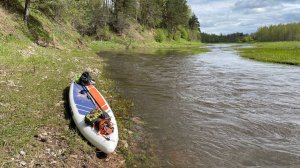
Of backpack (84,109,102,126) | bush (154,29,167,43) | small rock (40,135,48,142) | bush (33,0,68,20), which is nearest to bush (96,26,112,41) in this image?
bush (33,0,68,20)

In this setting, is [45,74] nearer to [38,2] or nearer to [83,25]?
[38,2]

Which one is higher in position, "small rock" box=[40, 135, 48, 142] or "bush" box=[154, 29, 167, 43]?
"bush" box=[154, 29, 167, 43]

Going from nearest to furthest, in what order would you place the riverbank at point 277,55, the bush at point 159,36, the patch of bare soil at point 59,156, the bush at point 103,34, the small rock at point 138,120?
the patch of bare soil at point 59,156 → the small rock at point 138,120 → the riverbank at point 277,55 → the bush at point 103,34 → the bush at point 159,36

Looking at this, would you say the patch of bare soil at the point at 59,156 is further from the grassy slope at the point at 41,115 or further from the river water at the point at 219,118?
the river water at the point at 219,118

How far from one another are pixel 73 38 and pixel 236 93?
24.1 m

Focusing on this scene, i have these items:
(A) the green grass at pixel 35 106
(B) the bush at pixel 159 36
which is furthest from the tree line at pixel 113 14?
(A) the green grass at pixel 35 106

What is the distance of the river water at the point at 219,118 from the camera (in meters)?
8.62

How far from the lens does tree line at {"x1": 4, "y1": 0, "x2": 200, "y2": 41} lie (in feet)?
109

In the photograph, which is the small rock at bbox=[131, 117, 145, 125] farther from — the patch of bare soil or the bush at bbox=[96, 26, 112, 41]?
the bush at bbox=[96, 26, 112, 41]

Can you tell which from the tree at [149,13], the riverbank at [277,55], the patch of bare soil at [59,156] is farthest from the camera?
the tree at [149,13]

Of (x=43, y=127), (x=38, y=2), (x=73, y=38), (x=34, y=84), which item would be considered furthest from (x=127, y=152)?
(x=73, y=38)

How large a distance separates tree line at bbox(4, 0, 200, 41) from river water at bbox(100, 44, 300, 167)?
50.8 feet

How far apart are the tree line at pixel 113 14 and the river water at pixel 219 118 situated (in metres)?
15.5

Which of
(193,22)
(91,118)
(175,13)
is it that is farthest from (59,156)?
(193,22)
